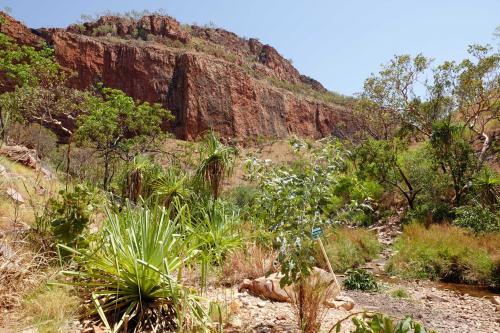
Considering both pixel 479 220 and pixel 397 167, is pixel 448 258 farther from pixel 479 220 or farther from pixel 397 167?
pixel 397 167

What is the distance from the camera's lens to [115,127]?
57.0 feet

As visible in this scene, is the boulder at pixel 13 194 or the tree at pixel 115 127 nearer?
the boulder at pixel 13 194

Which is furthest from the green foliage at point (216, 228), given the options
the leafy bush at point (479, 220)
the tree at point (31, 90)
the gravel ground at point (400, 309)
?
the tree at point (31, 90)

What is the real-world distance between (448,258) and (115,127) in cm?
1294

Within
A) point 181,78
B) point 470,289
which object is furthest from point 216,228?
point 181,78

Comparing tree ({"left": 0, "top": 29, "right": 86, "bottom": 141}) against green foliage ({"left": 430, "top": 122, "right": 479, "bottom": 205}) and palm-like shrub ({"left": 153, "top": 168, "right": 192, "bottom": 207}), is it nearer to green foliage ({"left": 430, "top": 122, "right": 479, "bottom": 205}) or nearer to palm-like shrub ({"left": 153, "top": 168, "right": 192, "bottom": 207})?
palm-like shrub ({"left": 153, "top": 168, "right": 192, "bottom": 207})

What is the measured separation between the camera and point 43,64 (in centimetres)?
1905

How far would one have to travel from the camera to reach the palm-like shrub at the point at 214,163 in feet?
24.7

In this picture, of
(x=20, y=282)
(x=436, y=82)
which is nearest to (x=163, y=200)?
(x=20, y=282)

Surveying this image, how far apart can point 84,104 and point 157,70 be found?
94.4 ft

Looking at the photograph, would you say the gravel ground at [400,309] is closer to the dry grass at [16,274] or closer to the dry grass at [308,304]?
the dry grass at [308,304]

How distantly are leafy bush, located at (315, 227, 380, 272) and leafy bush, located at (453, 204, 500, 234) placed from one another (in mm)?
2756

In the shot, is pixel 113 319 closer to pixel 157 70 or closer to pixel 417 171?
pixel 417 171

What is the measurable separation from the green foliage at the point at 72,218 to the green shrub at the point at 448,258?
8468 mm
